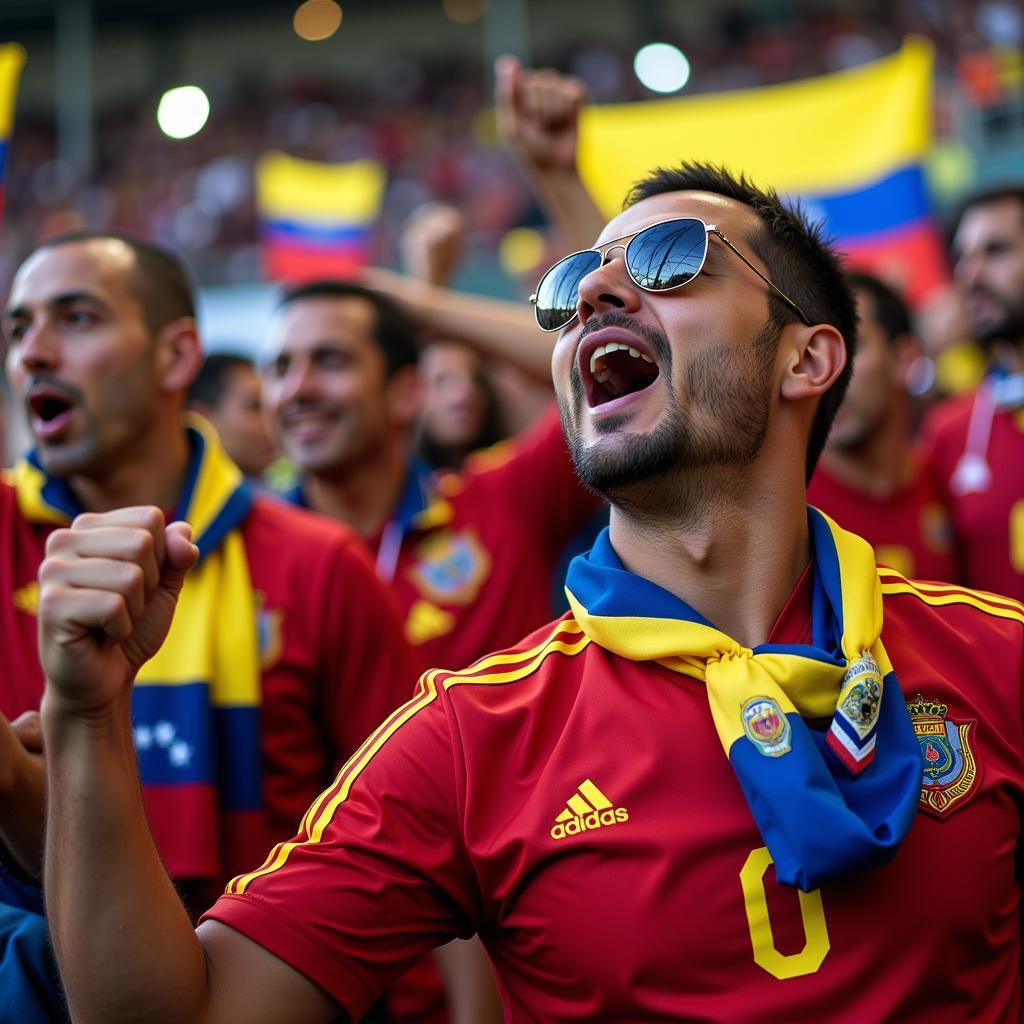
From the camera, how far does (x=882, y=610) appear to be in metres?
1.94

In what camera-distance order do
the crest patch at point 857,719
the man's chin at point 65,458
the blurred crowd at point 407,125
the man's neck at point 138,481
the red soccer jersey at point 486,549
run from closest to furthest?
the crest patch at point 857,719
the man's chin at point 65,458
the man's neck at point 138,481
the red soccer jersey at point 486,549
the blurred crowd at point 407,125

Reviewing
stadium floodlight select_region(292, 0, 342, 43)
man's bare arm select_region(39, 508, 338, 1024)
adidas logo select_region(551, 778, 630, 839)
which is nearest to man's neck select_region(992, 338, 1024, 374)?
adidas logo select_region(551, 778, 630, 839)

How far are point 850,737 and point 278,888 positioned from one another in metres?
0.74

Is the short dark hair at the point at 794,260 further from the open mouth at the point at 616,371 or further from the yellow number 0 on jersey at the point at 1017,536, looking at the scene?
the yellow number 0 on jersey at the point at 1017,536

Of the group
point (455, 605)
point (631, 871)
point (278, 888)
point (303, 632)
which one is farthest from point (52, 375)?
point (631, 871)

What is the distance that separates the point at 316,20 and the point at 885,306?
64.5 ft

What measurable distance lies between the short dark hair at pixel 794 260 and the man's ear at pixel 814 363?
0.04 m

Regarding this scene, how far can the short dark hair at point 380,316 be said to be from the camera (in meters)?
3.96

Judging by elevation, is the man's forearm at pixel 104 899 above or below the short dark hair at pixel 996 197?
below

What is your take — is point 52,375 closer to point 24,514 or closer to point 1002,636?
point 24,514

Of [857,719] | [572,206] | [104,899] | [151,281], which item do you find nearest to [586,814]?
[857,719]

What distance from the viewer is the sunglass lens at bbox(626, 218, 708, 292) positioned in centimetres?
202

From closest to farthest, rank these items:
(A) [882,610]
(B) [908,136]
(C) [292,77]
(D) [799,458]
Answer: (A) [882,610] < (D) [799,458] < (B) [908,136] < (C) [292,77]

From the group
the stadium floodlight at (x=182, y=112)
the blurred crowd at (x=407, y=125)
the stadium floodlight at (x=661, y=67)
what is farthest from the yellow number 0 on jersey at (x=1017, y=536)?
the stadium floodlight at (x=182, y=112)
